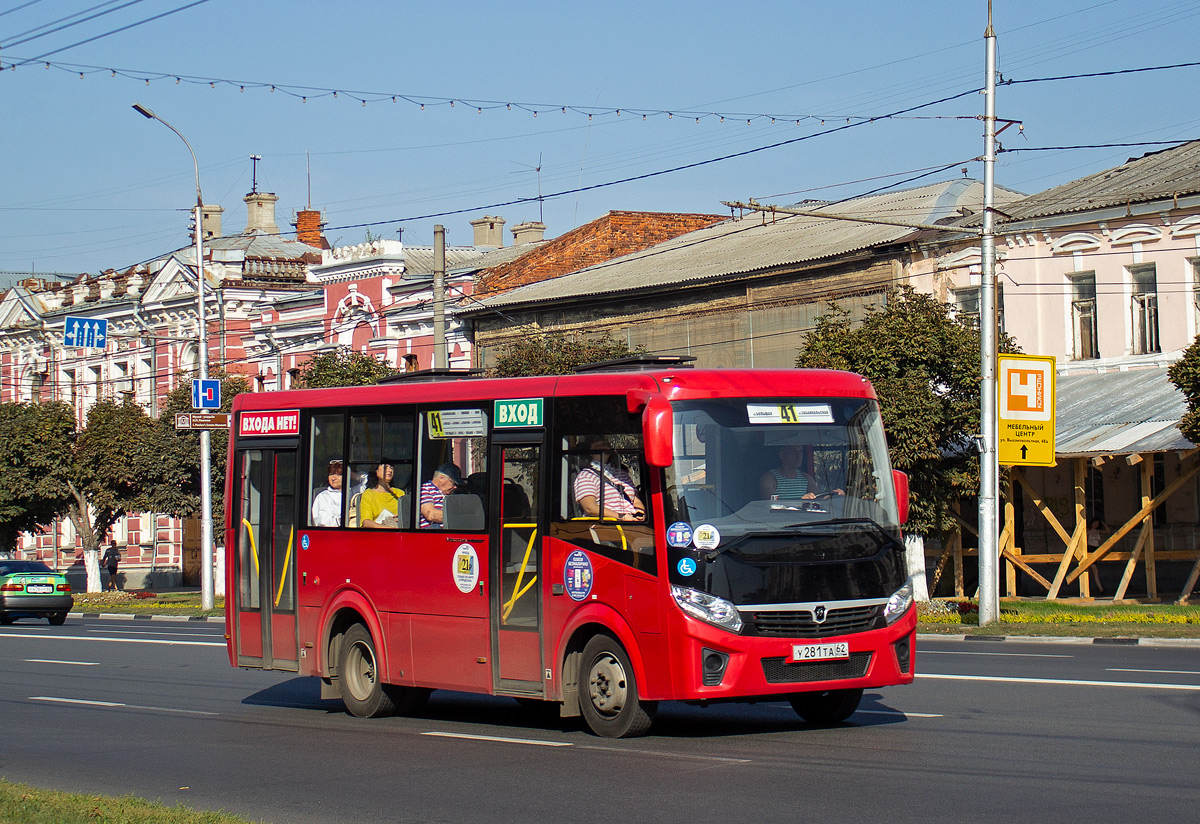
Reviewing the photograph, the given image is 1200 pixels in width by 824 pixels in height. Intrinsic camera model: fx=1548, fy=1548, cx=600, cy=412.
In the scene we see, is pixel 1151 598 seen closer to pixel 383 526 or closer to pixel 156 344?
pixel 383 526

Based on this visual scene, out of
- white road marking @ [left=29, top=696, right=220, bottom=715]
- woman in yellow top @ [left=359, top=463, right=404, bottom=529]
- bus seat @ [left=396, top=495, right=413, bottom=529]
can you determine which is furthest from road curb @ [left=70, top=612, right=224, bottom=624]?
bus seat @ [left=396, top=495, right=413, bottom=529]

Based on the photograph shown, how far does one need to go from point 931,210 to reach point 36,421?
29.6m

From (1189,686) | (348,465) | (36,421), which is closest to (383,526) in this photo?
(348,465)

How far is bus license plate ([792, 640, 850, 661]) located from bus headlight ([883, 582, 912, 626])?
502 mm

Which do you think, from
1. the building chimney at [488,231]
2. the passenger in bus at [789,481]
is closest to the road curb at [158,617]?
the passenger in bus at [789,481]

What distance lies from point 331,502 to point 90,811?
5668 millimetres

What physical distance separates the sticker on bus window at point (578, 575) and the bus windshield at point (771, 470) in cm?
94

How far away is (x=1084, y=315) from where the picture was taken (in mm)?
31656

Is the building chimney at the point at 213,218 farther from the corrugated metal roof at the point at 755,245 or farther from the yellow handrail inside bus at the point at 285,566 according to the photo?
the yellow handrail inside bus at the point at 285,566

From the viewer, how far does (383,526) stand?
530 inches

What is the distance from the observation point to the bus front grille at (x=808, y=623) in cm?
1070

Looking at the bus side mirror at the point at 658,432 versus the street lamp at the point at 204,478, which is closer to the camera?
the bus side mirror at the point at 658,432

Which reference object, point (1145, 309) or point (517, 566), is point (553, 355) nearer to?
point (1145, 309)

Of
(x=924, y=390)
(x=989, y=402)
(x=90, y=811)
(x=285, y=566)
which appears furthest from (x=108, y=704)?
(x=924, y=390)
